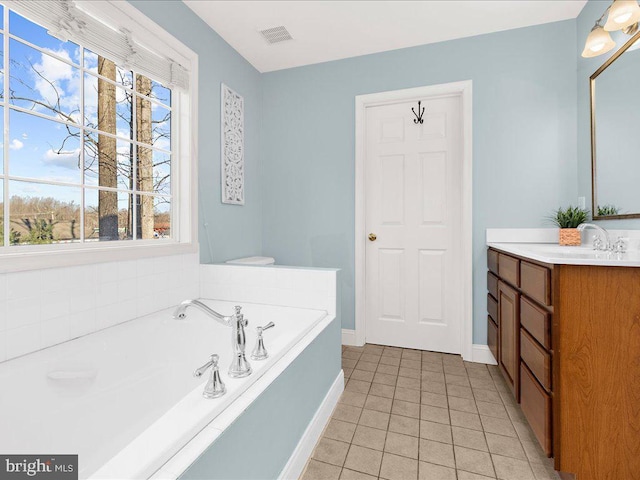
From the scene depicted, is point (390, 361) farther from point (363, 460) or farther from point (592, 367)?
point (592, 367)

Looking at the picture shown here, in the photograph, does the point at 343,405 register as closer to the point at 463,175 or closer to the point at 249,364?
the point at 249,364

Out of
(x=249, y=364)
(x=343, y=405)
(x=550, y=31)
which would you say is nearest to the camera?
(x=249, y=364)

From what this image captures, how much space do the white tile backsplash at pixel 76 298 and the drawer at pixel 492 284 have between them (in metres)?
2.15

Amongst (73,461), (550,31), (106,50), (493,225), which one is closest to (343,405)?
(73,461)

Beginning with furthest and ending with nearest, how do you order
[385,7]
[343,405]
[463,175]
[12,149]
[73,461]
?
1. [463,175]
2. [385,7]
3. [343,405]
4. [12,149]
5. [73,461]

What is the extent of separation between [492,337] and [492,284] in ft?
1.26

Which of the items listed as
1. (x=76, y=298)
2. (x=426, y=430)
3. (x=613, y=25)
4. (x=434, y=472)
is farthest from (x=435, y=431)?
(x=613, y=25)

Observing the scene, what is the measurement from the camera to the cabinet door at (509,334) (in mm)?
1706

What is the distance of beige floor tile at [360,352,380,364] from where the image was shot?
8.39 ft

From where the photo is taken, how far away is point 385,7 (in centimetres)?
223

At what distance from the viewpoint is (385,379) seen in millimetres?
2232

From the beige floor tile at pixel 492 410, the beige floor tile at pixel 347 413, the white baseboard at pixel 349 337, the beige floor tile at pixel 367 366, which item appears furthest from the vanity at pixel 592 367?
the white baseboard at pixel 349 337

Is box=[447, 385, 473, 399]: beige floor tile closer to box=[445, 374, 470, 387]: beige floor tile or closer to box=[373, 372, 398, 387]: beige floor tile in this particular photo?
box=[445, 374, 470, 387]: beige floor tile

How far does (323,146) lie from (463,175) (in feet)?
4.04
